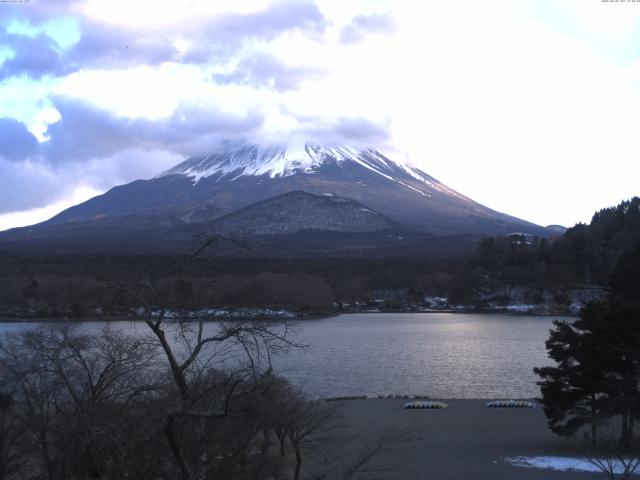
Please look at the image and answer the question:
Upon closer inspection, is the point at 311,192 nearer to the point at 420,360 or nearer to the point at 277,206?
the point at 277,206

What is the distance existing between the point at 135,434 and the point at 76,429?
462mm

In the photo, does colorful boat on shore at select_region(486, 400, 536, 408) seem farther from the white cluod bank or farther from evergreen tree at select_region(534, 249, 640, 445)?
the white cluod bank

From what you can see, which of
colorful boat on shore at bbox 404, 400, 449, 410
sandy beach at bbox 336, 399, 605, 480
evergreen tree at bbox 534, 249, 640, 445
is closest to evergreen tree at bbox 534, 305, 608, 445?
evergreen tree at bbox 534, 249, 640, 445

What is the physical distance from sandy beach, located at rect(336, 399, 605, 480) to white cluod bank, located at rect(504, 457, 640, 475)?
0.20m

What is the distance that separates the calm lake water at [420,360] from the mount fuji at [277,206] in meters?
48.7

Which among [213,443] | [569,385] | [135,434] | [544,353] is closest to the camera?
[135,434]

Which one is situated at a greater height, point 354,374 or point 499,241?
point 499,241

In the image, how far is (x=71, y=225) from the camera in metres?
113

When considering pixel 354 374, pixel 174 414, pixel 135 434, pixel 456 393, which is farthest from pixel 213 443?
pixel 354 374

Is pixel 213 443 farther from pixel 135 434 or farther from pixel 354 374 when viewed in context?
pixel 354 374

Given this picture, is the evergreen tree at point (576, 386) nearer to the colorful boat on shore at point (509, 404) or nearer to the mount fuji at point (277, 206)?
the colorful boat on shore at point (509, 404)

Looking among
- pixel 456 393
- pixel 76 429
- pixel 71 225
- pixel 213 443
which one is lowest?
pixel 456 393

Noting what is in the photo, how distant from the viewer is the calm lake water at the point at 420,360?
906 inches

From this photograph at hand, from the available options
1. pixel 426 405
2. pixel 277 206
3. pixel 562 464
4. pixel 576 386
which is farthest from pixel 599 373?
pixel 277 206
